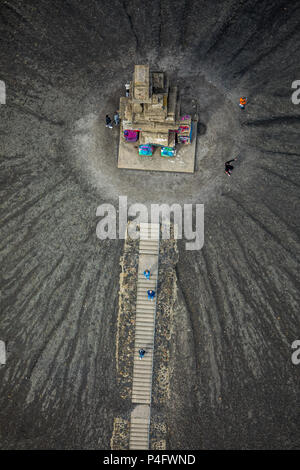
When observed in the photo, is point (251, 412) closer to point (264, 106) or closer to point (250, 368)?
point (250, 368)

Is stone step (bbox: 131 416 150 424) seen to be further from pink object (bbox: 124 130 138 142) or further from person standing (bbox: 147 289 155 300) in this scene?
pink object (bbox: 124 130 138 142)

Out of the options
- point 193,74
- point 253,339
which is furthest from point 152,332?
point 193,74

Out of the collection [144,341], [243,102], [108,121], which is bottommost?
[144,341]

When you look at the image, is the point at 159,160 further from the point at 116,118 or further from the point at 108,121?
the point at 108,121

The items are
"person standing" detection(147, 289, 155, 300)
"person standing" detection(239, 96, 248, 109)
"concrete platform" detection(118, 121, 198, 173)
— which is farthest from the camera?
"concrete platform" detection(118, 121, 198, 173)

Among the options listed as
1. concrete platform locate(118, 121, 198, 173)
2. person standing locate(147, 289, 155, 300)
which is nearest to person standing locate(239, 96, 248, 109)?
concrete platform locate(118, 121, 198, 173)

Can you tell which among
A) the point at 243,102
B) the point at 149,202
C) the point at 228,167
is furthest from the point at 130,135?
the point at 243,102

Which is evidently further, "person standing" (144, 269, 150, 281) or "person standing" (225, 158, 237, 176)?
"person standing" (225, 158, 237, 176)
